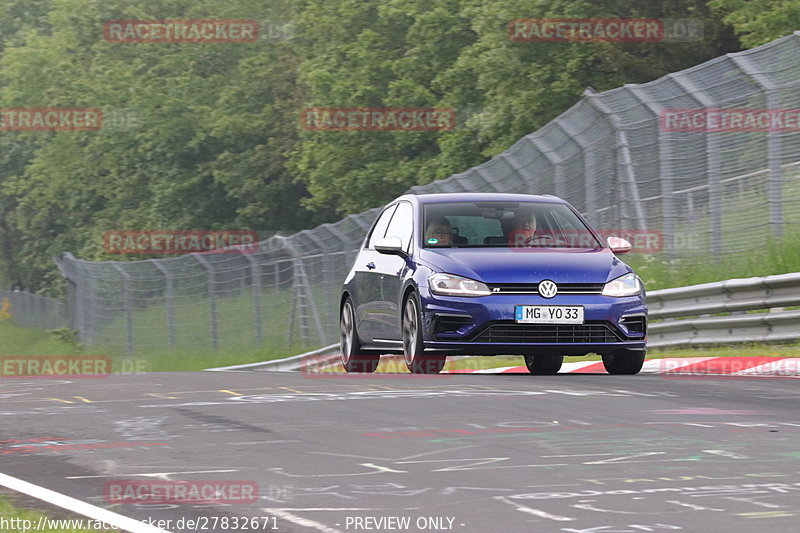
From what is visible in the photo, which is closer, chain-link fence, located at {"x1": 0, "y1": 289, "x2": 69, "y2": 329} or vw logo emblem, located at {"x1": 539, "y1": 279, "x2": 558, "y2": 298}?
vw logo emblem, located at {"x1": 539, "y1": 279, "x2": 558, "y2": 298}

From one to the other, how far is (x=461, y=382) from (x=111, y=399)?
2.64 m

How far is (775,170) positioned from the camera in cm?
1603

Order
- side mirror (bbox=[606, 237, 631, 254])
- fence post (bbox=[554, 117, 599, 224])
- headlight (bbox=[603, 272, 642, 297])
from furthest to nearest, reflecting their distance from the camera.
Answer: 1. fence post (bbox=[554, 117, 599, 224])
2. side mirror (bbox=[606, 237, 631, 254])
3. headlight (bbox=[603, 272, 642, 297])

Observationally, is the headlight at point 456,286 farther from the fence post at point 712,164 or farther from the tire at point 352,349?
the fence post at point 712,164

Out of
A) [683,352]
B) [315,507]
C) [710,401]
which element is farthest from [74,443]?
[683,352]

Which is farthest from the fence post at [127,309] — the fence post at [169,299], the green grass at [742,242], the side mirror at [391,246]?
the side mirror at [391,246]

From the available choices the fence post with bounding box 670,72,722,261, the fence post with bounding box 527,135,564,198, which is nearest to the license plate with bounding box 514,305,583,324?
the fence post with bounding box 670,72,722,261

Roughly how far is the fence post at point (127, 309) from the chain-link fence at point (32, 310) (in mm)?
16804

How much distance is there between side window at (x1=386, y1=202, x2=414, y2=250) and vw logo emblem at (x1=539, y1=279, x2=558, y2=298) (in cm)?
165

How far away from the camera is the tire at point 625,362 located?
42.8 feet

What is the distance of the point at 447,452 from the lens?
752cm

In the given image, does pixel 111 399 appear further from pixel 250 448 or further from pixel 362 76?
pixel 362 76

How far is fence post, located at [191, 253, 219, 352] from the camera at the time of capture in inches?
1243

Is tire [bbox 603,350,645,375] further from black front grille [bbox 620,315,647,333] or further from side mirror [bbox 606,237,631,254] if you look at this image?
side mirror [bbox 606,237,631,254]
